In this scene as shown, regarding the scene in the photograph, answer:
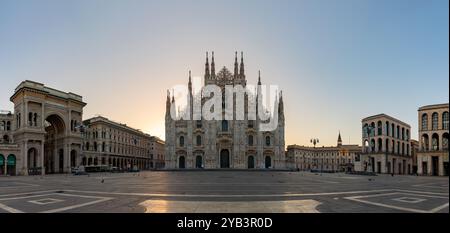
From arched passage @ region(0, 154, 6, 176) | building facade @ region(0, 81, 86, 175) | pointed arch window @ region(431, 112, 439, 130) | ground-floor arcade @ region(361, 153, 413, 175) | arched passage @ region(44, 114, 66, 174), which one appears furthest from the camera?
ground-floor arcade @ region(361, 153, 413, 175)

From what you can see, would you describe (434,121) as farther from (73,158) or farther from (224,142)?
(73,158)

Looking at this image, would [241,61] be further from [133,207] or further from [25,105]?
[133,207]

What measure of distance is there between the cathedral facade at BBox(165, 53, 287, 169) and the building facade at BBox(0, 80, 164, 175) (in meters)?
20.7


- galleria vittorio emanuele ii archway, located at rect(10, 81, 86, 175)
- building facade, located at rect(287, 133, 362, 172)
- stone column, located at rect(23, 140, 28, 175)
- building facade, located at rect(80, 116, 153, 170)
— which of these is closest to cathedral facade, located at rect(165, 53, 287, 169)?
building facade, located at rect(80, 116, 153, 170)

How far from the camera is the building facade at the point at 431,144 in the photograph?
51.5 meters

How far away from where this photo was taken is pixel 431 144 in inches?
2175

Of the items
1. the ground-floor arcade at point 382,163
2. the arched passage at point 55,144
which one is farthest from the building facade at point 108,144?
the ground-floor arcade at point 382,163

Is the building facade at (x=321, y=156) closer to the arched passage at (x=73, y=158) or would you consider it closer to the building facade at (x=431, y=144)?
the building facade at (x=431, y=144)

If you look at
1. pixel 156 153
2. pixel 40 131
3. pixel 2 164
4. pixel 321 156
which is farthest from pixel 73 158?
pixel 321 156

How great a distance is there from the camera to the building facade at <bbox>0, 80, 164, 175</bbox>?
51125 millimetres

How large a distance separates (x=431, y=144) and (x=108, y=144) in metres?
75.0

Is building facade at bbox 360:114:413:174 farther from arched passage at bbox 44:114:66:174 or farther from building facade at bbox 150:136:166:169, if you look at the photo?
building facade at bbox 150:136:166:169
